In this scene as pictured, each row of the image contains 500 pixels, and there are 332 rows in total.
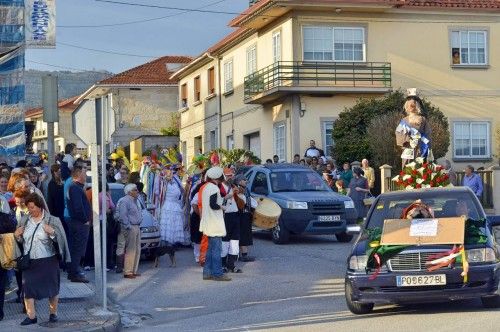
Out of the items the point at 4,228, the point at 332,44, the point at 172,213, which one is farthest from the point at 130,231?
the point at 332,44

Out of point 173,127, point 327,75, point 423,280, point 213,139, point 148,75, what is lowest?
point 423,280

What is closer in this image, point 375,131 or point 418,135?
point 418,135

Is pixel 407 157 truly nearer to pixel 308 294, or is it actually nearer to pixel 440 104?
pixel 308 294

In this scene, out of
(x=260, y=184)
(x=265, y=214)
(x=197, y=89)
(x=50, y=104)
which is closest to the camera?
(x=50, y=104)

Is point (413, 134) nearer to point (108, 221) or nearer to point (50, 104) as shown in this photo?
point (108, 221)

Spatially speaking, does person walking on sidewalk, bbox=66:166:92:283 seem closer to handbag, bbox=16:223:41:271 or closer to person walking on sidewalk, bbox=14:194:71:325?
person walking on sidewalk, bbox=14:194:71:325

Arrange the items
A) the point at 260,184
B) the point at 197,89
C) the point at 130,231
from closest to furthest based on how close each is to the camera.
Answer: the point at 130,231 → the point at 260,184 → the point at 197,89

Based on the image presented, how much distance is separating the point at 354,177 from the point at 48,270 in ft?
46.6

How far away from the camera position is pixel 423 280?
11.4 metres

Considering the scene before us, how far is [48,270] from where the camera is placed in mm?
11953

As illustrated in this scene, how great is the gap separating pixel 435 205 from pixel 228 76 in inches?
1191

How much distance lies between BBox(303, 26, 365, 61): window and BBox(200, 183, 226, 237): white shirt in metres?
19.4

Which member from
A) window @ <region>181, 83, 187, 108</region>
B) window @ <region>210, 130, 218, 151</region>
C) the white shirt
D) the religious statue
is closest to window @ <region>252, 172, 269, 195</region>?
the religious statue

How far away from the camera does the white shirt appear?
15773 mm
